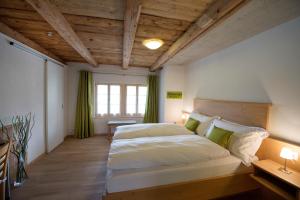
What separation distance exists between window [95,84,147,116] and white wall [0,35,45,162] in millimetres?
1720

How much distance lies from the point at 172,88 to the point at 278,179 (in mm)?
2993

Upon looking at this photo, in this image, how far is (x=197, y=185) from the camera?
1681 mm

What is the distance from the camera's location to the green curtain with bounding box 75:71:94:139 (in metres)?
4.27

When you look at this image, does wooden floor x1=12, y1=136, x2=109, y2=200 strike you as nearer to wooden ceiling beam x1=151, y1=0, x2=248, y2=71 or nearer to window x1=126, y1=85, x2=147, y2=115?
window x1=126, y1=85, x2=147, y2=115

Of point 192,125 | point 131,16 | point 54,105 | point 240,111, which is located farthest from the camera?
point 54,105

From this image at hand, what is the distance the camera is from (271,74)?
193 centimetres

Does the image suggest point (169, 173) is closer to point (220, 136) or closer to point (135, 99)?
point (220, 136)

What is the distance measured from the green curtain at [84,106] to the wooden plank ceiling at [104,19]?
162 cm

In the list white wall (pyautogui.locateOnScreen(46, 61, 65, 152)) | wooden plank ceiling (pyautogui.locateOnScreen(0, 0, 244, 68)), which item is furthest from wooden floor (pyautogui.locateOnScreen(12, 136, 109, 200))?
wooden plank ceiling (pyautogui.locateOnScreen(0, 0, 244, 68))

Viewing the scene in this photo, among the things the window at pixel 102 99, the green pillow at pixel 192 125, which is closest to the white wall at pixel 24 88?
the window at pixel 102 99

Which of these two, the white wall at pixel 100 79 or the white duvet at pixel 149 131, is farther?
the white wall at pixel 100 79

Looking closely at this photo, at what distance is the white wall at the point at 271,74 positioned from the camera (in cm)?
168

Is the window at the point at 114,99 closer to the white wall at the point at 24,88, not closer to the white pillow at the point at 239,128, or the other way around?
the white wall at the point at 24,88

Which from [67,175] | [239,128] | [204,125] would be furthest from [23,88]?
[239,128]
